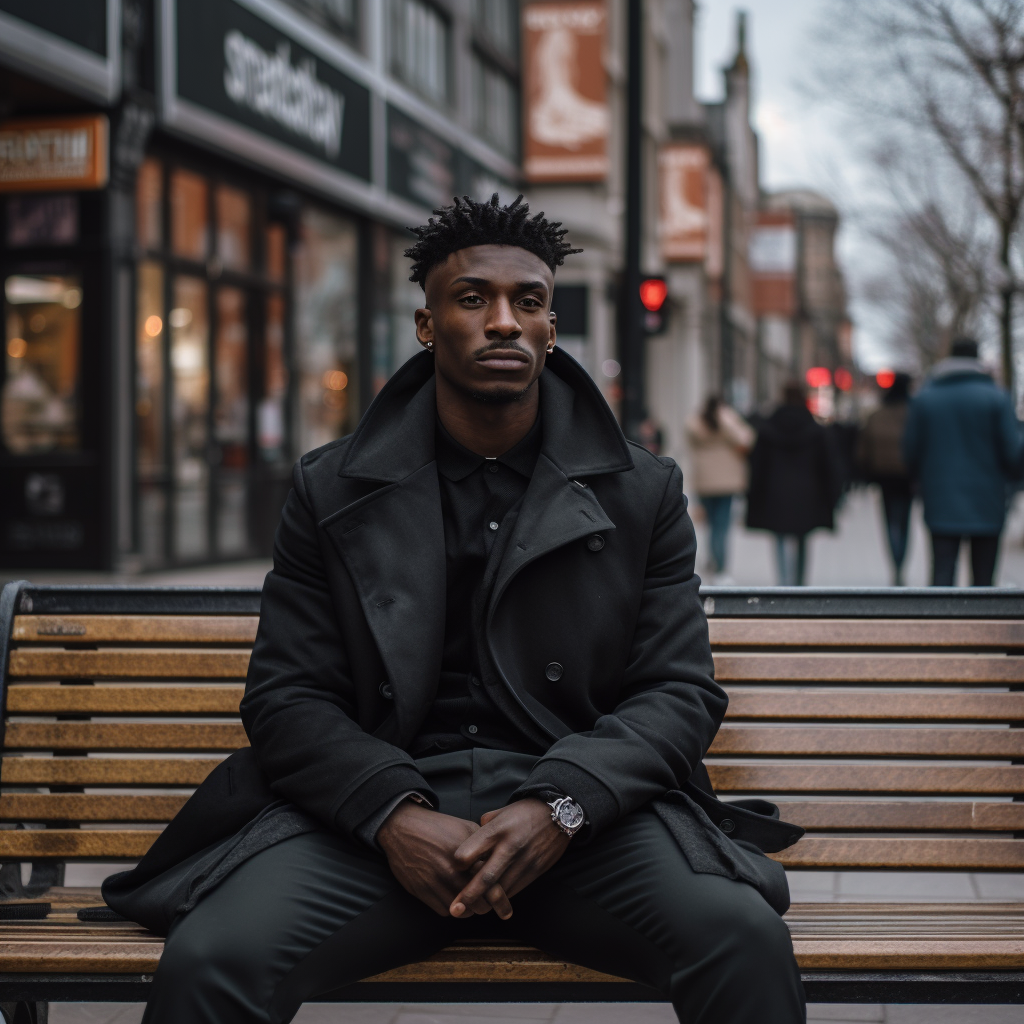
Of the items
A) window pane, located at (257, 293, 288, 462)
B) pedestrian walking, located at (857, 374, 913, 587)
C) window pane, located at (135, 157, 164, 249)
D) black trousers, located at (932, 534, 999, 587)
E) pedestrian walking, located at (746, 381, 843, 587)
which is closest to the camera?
black trousers, located at (932, 534, 999, 587)

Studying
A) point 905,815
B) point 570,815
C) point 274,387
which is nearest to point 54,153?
point 274,387

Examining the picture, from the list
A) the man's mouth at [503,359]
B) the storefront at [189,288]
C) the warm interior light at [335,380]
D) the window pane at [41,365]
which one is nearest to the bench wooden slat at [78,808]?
the man's mouth at [503,359]

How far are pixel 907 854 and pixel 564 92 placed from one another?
21136 millimetres

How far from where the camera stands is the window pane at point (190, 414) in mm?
14039

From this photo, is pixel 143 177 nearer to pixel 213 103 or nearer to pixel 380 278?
pixel 213 103

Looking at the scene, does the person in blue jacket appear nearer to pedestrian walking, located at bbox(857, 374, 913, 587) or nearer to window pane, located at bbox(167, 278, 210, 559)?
pedestrian walking, located at bbox(857, 374, 913, 587)

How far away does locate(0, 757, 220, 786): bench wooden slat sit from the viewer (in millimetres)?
3293

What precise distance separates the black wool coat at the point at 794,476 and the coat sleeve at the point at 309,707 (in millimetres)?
9581

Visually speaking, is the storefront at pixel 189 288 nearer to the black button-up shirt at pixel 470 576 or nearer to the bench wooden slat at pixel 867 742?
the black button-up shirt at pixel 470 576

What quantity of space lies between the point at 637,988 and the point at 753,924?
0.38 meters

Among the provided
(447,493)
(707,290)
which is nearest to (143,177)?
(447,493)

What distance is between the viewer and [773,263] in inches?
2181

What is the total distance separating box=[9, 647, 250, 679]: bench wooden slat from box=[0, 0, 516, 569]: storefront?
801cm

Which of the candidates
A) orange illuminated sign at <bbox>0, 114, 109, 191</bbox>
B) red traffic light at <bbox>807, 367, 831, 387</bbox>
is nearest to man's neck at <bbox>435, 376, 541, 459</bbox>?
orange illuminated sign at <bbox>0, 114, 109, 191</bbox>
